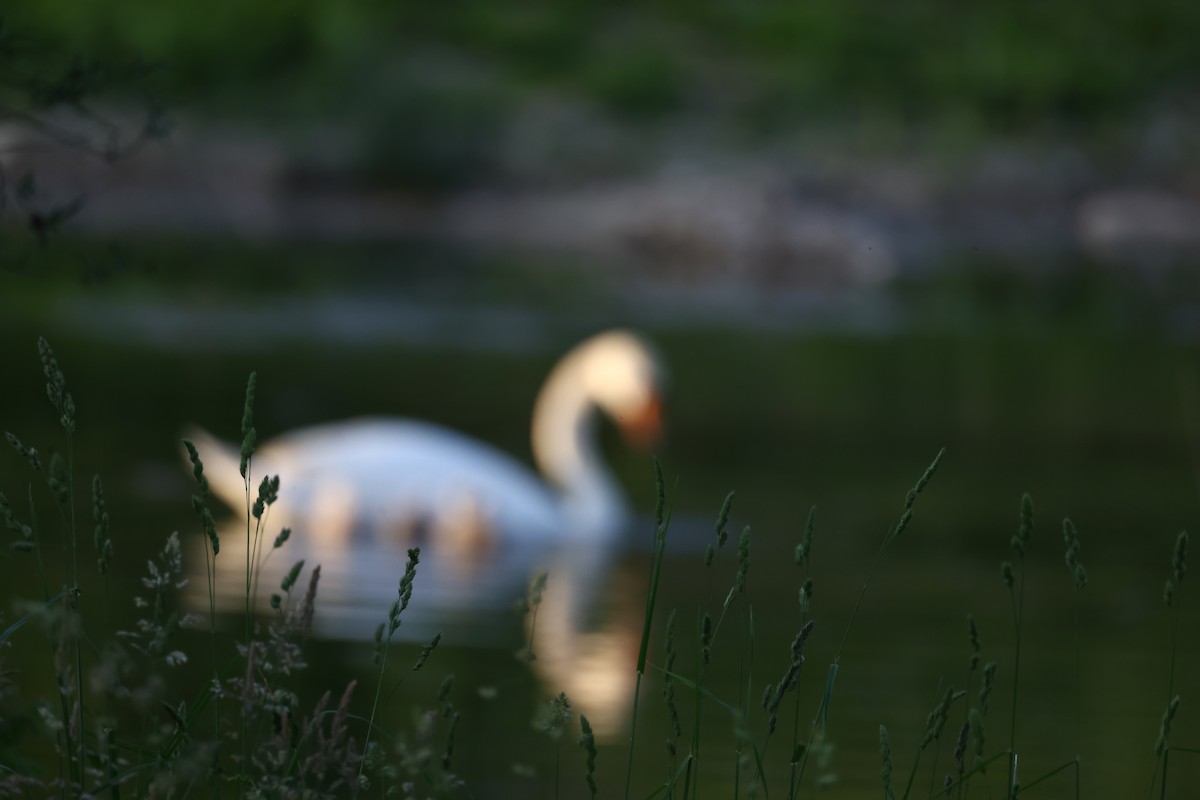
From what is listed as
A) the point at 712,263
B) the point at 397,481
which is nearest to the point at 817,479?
the point at 397,481

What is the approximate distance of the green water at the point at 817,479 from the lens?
5324mm

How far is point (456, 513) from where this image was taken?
852cm

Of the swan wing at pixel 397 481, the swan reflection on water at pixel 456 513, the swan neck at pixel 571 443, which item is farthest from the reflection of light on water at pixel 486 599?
the swan neck at pixel 571 443

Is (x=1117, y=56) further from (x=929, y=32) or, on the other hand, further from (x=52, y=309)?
(x=52, y=309)

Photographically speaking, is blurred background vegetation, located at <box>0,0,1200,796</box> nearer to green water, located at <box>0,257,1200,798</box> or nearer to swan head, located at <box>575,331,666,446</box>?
green water, located at <box>0,257,1200,798</box>

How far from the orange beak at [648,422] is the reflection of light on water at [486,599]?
2.85ft

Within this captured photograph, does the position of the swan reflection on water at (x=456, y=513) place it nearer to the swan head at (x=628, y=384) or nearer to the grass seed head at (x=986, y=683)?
the swan head at (x=628, y=384)

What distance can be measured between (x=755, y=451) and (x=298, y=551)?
3511 mm

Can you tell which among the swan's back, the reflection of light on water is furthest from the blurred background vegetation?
the swan's back

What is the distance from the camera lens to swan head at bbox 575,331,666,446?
9594 millimetres

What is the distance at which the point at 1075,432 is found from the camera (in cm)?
1229

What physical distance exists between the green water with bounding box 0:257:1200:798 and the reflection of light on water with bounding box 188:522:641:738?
92mm

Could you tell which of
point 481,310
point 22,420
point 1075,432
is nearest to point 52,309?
point 481,310

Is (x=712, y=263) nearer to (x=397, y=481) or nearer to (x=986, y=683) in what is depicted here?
(x=397, y=481)
